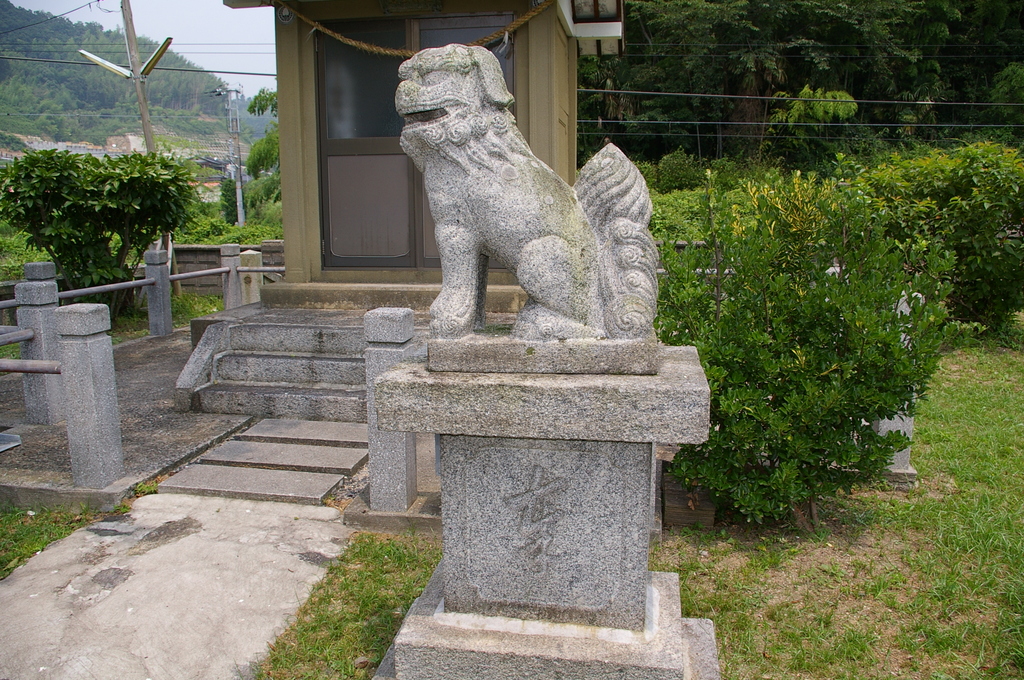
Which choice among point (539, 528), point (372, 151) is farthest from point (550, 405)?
point (372, 151)

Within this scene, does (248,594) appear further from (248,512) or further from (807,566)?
(807,566)

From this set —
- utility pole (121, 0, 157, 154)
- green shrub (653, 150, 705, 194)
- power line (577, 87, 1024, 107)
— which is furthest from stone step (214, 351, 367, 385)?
power line (577, 87, 1024, 107)

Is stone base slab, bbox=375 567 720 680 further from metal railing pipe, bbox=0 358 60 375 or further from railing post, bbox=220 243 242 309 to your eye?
railing post, bbox=220 243 242 309

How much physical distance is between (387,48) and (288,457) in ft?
13.0

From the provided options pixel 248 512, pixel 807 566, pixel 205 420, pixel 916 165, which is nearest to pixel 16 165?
pixel 205 420

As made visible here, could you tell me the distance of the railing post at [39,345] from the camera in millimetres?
5316

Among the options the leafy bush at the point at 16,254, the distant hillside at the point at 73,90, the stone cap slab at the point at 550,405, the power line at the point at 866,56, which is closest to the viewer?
the stone cap slab at the point at 550,405

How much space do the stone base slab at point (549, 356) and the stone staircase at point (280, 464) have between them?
7.55ft

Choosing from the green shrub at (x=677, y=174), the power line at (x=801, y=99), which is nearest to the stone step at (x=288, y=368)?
the green shrub at (x=677, y=174)

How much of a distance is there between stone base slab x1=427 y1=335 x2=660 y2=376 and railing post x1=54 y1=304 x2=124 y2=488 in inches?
106

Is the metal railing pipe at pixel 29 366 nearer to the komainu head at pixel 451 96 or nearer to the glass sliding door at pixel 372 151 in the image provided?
the komainu head at pixel 451 96

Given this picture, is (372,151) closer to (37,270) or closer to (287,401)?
(287,401)

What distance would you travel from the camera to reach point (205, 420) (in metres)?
5.50

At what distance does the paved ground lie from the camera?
417cm
